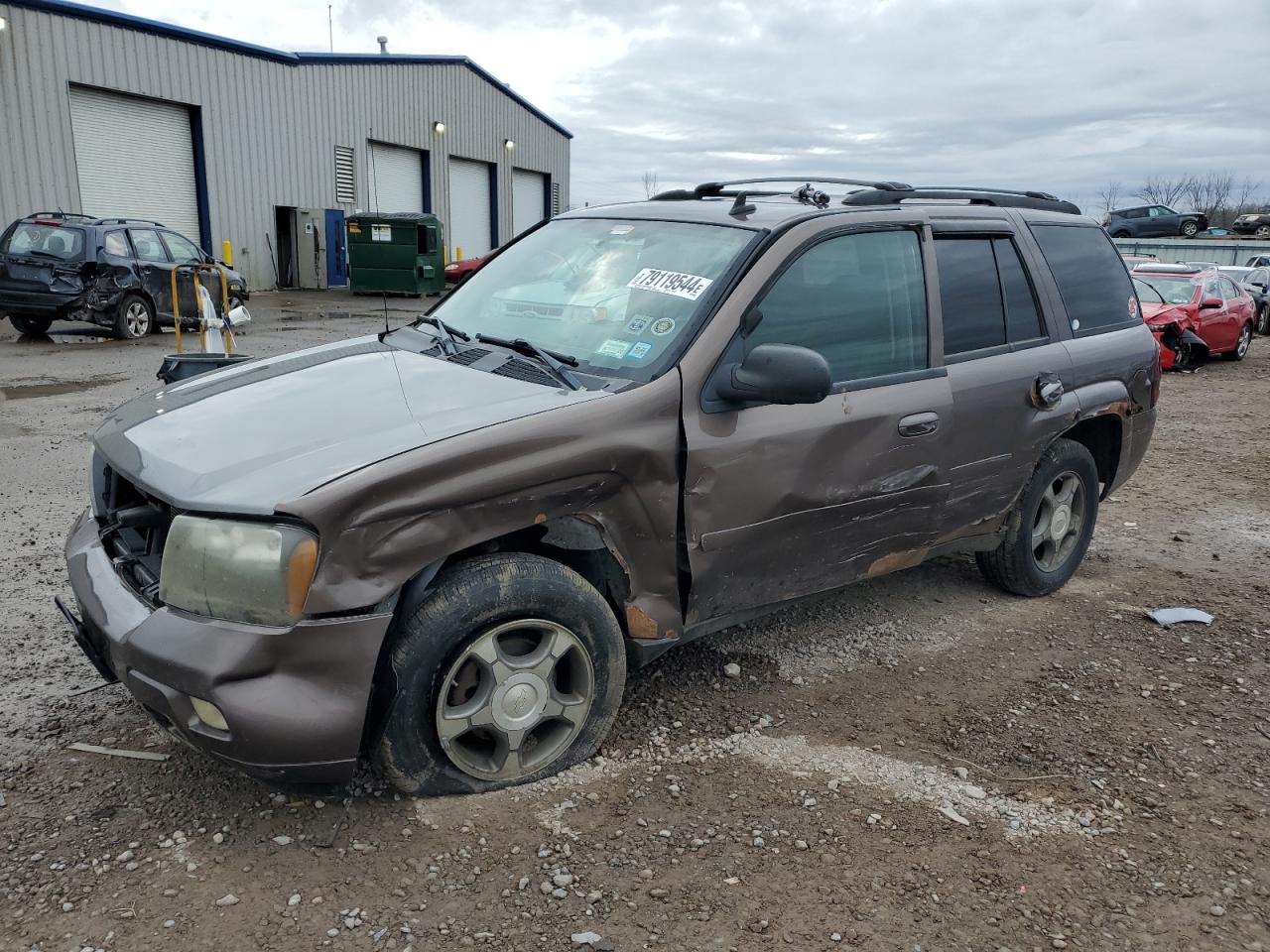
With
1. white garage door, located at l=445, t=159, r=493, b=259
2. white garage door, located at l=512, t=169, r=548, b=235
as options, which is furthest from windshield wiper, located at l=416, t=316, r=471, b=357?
white garage door, located at l=512, t=169, r=548, b=235

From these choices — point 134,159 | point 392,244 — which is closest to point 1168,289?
point 392,244

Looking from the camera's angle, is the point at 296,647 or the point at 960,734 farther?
the point at 960,734

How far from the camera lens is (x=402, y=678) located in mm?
2697

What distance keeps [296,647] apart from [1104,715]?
9.62 feet

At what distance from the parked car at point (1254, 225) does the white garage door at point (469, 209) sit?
30.0 metres

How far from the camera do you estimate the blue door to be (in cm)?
2644

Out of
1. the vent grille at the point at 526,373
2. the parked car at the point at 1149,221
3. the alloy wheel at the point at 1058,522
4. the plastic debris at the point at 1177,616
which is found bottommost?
the plastic debris at the point at 1177,616

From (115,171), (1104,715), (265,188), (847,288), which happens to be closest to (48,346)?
(115,171)

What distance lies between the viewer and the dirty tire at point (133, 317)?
1423 cm

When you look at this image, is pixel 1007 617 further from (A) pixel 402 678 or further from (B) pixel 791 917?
(A) pixel 402 678

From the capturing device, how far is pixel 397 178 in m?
29.8

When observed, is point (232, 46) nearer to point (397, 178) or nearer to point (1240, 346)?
point (397, 178)

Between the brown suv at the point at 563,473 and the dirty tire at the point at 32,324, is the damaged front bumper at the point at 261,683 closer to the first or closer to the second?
the brown suv at the point at 563,473

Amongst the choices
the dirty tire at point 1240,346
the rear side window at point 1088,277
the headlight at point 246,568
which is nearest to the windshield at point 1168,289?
the dirty tire at point 1240,346
